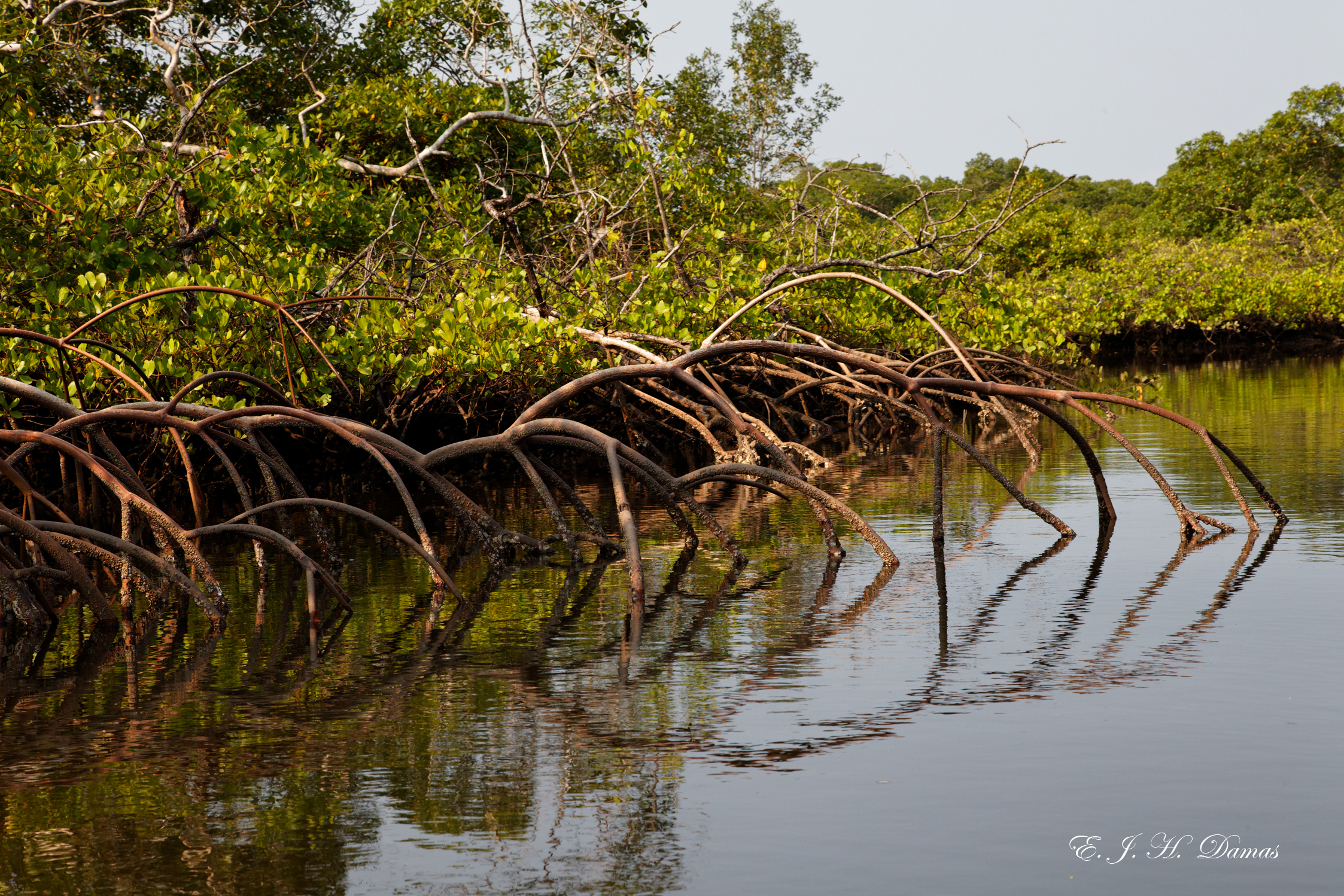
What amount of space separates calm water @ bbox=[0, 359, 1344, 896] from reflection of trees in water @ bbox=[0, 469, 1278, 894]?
0.02 metres

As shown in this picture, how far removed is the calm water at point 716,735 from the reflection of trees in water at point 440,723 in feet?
0.05

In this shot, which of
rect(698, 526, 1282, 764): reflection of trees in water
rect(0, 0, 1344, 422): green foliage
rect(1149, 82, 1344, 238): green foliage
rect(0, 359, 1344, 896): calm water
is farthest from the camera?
rect(1149, 82, 1344, 238): green foliage

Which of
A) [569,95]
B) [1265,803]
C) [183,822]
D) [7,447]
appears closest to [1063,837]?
[1265,803]

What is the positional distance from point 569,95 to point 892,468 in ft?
20.6

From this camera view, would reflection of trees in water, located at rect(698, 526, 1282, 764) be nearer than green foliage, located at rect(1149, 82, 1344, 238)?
Yes

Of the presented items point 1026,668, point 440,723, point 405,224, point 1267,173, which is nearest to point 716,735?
point 440,723

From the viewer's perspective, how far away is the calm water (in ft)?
12.0

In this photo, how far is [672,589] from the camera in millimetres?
7512

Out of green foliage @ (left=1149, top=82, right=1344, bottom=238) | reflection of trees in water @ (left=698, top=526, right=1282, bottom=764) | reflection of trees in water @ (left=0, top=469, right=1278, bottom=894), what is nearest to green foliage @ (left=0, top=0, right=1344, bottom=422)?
reflection of trees in water @ (left=0, top=469, right=1278, bottom=894)

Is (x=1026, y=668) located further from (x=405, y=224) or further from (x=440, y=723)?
(x=405, y=224)

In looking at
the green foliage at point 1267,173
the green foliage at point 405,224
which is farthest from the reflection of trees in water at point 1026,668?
the green foliage at point 1267,173

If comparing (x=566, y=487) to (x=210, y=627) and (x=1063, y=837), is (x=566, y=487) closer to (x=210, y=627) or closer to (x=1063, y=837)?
(x=210, y=627)

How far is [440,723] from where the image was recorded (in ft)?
16.2

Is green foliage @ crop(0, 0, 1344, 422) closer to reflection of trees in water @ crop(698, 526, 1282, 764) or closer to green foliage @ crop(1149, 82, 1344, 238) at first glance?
reflection of trees in water @ crop(698, 526, 1282, 764)
